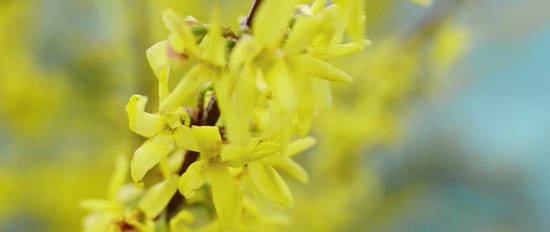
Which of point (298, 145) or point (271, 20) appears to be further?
point (298, 145)

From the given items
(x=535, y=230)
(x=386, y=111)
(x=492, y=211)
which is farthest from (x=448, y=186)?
(x=386, y=111)

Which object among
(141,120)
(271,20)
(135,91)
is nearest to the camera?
(271,20)

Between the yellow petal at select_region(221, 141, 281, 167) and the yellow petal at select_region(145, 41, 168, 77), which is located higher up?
the yellow petal at select_region(145, 41, 168, 77)

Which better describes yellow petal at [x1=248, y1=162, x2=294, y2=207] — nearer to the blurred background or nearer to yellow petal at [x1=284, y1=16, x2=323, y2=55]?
yellow petal at [x1=284, y1=16, x2=323, y2=55]

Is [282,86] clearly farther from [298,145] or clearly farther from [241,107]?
[298,145]

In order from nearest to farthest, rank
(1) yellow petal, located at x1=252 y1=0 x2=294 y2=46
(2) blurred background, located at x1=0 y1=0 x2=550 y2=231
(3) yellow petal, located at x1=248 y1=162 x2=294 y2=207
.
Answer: (1) yellow petal, located at x1=252 y1=0 x2=294 y2=46
(3) yellow petal, located at x1=248 y1=162 x2=294 y2=207
(2) blurred background, located at x1=0 y1=0 x2=550 y2=231

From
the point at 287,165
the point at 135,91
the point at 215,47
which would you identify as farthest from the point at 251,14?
the point at 135,91

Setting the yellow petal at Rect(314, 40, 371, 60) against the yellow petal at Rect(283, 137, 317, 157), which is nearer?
the yellow petal at Rect(314, 40, 371, 60)

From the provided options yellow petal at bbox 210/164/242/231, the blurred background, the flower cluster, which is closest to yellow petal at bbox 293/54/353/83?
the flower cluster
